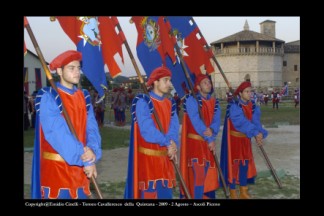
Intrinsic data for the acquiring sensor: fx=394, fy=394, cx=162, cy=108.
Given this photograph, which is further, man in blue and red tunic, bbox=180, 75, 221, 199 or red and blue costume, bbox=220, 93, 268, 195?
red and blue costume, bbox=220, 93, 268, 195

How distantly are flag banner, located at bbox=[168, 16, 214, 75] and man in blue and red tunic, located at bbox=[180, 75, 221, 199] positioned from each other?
0.69 m

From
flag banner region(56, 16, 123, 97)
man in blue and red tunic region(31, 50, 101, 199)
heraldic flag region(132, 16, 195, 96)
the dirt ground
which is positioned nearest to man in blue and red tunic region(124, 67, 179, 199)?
flag banner region(56, 16, 123, 97)

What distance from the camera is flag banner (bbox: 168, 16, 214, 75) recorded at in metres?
6.32

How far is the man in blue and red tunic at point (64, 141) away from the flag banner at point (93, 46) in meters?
0.48

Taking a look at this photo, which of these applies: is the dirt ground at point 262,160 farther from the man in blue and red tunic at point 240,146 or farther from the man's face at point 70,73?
the man's face at point 70,73

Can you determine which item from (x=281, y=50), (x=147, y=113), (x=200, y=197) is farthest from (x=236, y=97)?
(x=281, y=50)

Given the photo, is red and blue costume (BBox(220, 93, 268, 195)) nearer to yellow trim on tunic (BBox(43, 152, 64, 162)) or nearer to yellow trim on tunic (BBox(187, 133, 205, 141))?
yellow trim on tunic (BBox(187, 133, 205, 141))

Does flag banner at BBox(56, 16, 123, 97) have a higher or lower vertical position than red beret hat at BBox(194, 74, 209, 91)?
higher

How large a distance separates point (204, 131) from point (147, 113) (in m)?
1.27

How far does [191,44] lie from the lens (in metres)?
6.46

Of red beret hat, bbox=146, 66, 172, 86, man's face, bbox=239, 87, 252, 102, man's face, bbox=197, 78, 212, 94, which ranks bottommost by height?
man's face, bbox=239, 87, 252, 102

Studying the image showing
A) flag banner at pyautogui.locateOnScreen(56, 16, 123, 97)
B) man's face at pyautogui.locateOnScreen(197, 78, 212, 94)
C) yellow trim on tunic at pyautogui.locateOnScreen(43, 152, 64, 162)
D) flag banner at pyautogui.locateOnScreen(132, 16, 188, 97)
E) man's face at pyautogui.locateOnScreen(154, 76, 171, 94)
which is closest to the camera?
yellow trim on tunic at pyautogui.locateOnScreen(43, 152, 64, 162)

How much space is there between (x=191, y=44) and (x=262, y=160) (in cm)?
402

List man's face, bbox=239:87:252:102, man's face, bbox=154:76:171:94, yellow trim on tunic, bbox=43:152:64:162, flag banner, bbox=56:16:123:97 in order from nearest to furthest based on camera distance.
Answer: yellow trim on tunic, bbox=43:152:64:162 → flag banner, bbox=56:16:123:97 → man's face, bbox=154:76:171:94 → man's face, bbox=239:87:252:102
